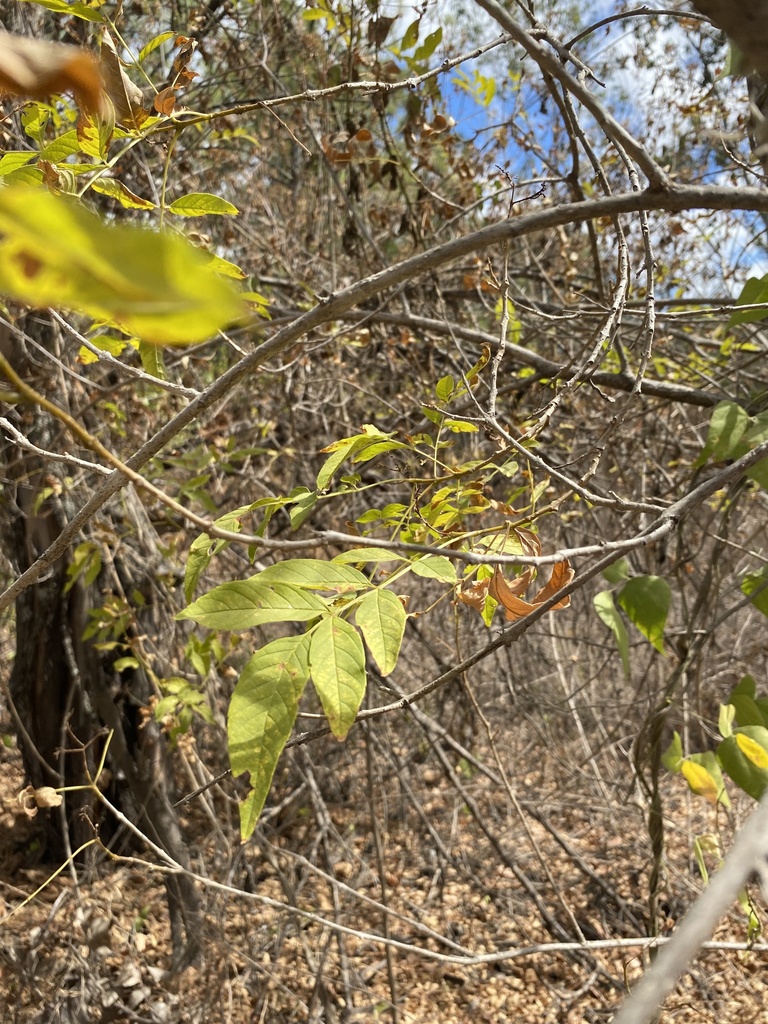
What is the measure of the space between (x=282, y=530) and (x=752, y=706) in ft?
6.01

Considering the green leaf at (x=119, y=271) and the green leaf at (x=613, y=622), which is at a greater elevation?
the green leaf at (x=119, y=271)

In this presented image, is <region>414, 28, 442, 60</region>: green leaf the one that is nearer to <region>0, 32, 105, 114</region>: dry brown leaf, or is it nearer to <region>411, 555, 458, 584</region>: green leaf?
<region>411, 555, 458, 584</region>: green leaf

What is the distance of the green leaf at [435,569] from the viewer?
2.36 ft

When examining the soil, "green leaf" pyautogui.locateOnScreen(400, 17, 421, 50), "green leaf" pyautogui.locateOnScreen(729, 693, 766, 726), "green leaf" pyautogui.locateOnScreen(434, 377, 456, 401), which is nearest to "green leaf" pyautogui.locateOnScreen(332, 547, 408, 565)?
"green leaf" pyautogui.locateOnScreen(434, 377, 456, 401)

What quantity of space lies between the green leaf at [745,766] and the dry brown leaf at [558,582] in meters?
0.35

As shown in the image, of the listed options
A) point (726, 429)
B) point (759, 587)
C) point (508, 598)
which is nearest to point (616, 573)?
point (759, 587)

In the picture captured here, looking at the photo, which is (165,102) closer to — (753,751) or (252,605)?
(252,605)

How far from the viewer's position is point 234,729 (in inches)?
21.4

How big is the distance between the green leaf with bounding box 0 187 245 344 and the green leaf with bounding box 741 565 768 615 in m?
1.18

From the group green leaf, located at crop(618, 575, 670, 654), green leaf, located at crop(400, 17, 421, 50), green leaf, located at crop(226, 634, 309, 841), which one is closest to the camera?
green leaf, located at crop(226, 634, 309, 841)

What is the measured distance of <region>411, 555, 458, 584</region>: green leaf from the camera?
72 cm

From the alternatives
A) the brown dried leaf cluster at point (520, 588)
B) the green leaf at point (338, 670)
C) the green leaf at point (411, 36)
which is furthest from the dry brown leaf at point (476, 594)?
the green leaf at point (411, 36)

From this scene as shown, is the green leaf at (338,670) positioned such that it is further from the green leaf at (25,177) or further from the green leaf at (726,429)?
the green leaf at (726,429)

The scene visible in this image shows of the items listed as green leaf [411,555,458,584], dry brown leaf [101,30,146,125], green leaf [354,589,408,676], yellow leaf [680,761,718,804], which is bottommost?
yellow leaf [680,761,718,804]
